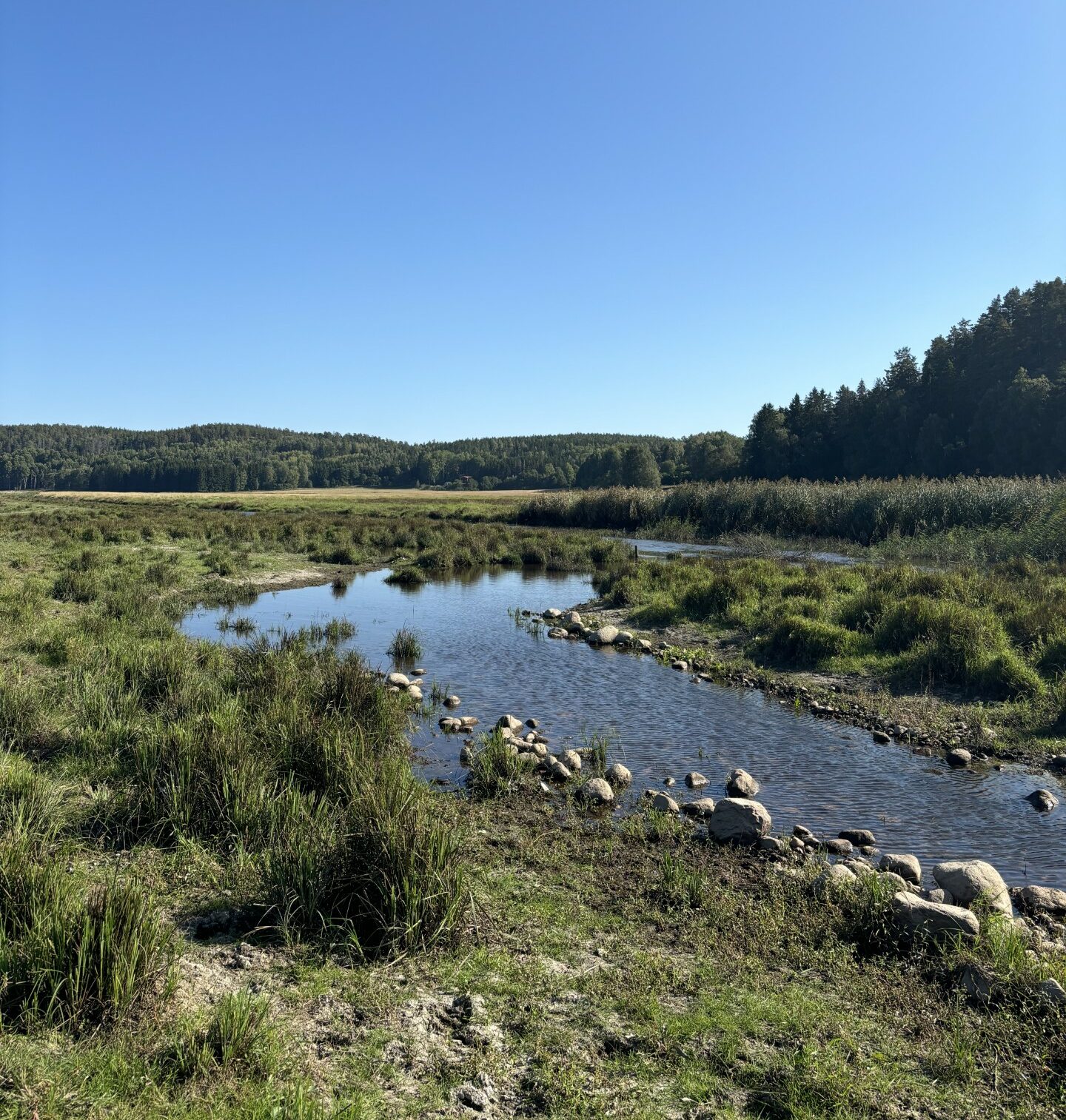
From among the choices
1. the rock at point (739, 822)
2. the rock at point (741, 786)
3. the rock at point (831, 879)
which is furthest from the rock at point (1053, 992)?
the rock at point (741, 786)

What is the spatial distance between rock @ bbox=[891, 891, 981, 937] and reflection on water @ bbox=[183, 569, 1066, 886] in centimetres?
189

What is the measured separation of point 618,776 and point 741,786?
148cm

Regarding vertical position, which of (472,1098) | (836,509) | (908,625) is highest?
(836,509)

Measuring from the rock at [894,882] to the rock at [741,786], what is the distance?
2.43 m

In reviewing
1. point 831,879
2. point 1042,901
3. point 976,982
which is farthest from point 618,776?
point 976,982

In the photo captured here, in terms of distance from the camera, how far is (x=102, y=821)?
6488mm

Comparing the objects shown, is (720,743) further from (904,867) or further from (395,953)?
(395,953)

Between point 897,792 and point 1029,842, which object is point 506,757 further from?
point 1029,842

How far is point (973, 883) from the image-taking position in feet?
21.0

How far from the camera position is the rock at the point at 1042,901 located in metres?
6.37

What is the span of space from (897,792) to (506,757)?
486cm

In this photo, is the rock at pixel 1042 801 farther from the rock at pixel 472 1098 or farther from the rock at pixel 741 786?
the rock at pixel 472 1098

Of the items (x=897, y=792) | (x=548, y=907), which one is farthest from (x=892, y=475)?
(x=548, y=907)

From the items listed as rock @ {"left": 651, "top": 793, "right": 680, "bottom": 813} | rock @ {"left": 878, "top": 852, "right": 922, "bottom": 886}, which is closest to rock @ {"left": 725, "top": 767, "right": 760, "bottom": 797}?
rock @ {"left": 651, "top": 793, "right": 680, "bottom": 813}
